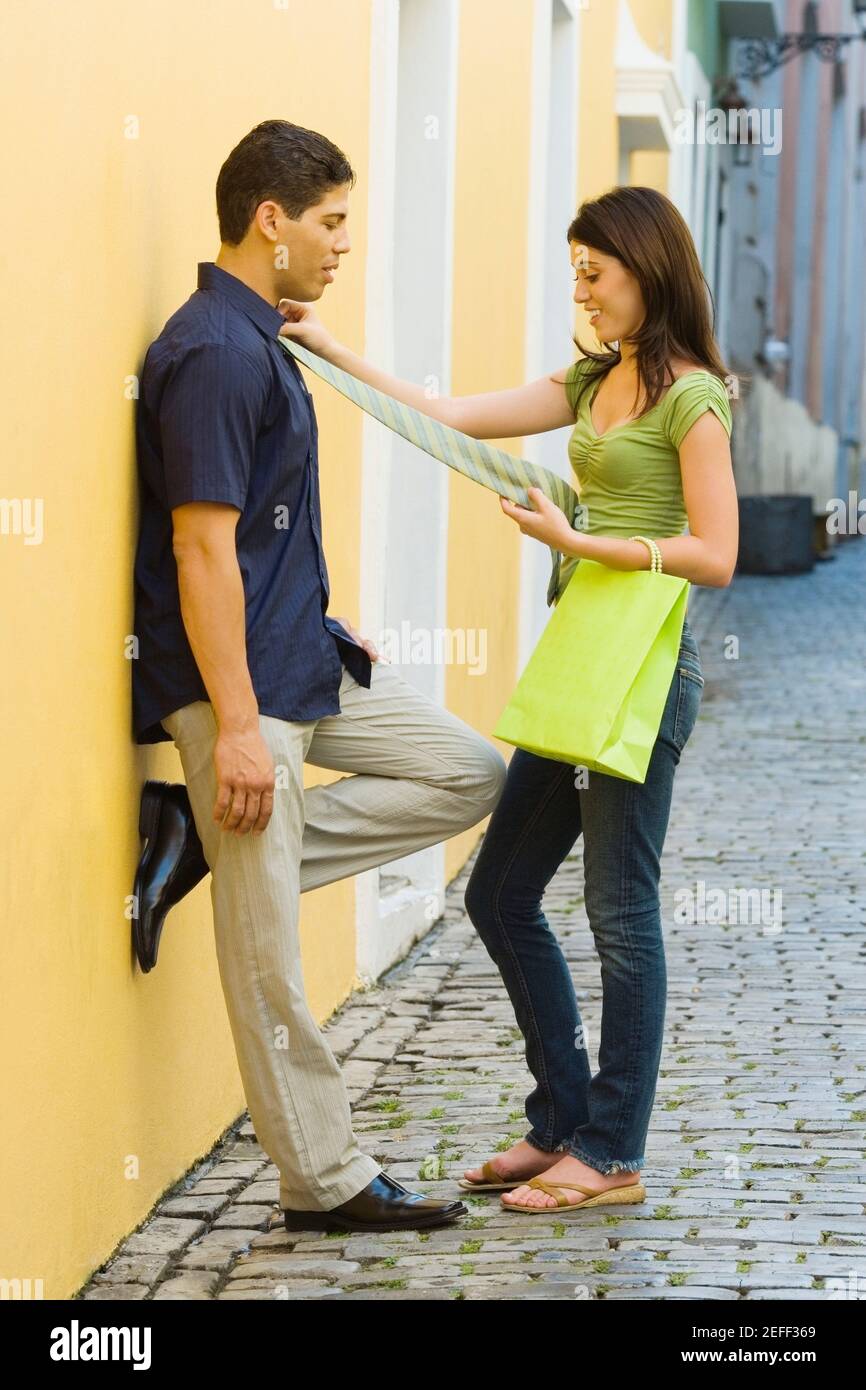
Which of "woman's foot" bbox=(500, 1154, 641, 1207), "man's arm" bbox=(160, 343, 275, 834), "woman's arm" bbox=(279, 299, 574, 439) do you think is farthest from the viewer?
"woman's arm" bbox=(279, 299, 574, 439)

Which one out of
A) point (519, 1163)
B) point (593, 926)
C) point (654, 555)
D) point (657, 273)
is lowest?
point (519, 1163)

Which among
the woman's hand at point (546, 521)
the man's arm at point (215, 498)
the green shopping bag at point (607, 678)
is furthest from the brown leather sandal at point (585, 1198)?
the woman's hand at point (546, 521)

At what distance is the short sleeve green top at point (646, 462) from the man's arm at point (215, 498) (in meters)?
0.77

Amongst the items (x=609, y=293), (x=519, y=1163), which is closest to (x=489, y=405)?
(x=609, y=293)

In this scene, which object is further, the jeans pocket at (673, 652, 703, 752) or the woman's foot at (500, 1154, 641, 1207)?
the woman's foot at (500, 1154, 641, 1207)

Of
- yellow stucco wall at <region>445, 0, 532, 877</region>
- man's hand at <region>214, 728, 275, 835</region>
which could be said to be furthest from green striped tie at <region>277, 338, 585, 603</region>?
yellow stucco wall at <region>445, 0, 532, 877</region>

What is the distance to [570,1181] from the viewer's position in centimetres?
445

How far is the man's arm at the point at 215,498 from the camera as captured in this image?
3.74m

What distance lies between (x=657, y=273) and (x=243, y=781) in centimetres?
131

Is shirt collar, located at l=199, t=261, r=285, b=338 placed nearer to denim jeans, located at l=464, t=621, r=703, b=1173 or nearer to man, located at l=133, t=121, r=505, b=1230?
man, located at l=133, t=121, r=505, b=1230

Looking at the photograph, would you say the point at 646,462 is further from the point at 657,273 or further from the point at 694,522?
the point at 657,273

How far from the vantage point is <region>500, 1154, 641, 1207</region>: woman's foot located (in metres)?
4.42

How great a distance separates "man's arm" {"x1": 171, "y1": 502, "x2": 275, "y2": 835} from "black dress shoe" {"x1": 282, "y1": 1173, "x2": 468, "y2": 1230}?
2.79 feet

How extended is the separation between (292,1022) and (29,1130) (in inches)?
27.2
